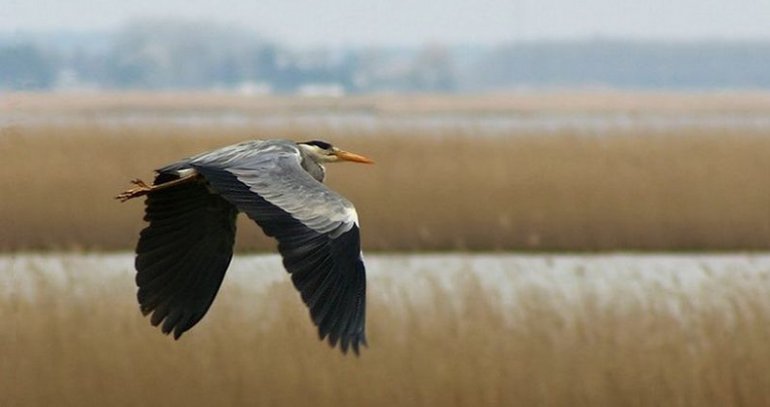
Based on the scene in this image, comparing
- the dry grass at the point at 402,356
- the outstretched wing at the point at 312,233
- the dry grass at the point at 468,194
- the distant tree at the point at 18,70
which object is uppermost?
the outstretched wing at the point at 312,233

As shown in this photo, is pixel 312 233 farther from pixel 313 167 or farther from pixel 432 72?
pixel 432 72

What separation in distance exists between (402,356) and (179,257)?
1935 millimetres

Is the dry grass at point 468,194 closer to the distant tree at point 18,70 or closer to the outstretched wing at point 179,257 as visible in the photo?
the distant tree at point 18,70

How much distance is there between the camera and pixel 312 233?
5.30m

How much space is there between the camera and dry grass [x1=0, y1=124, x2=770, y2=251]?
12883mm

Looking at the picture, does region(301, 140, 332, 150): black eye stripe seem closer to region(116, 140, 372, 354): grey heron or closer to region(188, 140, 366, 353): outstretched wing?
region(116, 140, 372, 354): grey heron

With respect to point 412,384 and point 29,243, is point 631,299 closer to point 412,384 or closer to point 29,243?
point 412,384

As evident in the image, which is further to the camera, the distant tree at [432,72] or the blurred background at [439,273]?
the distant tree at [432,72]

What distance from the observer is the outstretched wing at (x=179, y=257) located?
20.2 feet

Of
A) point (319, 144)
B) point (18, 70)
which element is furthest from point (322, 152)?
point (18, 70)

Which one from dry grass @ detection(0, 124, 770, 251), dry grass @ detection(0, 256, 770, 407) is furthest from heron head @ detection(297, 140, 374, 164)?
dry grass @ detection(0, 124, 770, 251)

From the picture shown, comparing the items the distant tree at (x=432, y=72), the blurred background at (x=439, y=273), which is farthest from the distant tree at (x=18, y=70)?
the distant tree at (x=432, y=72)

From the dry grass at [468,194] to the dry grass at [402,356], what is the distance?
3.81 meters

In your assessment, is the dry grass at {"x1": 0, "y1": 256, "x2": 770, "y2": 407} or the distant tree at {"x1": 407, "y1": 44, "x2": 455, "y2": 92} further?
A: the distant tree at {"x1": 407, "y1": 44, "x2": 455, "y2": 92}
